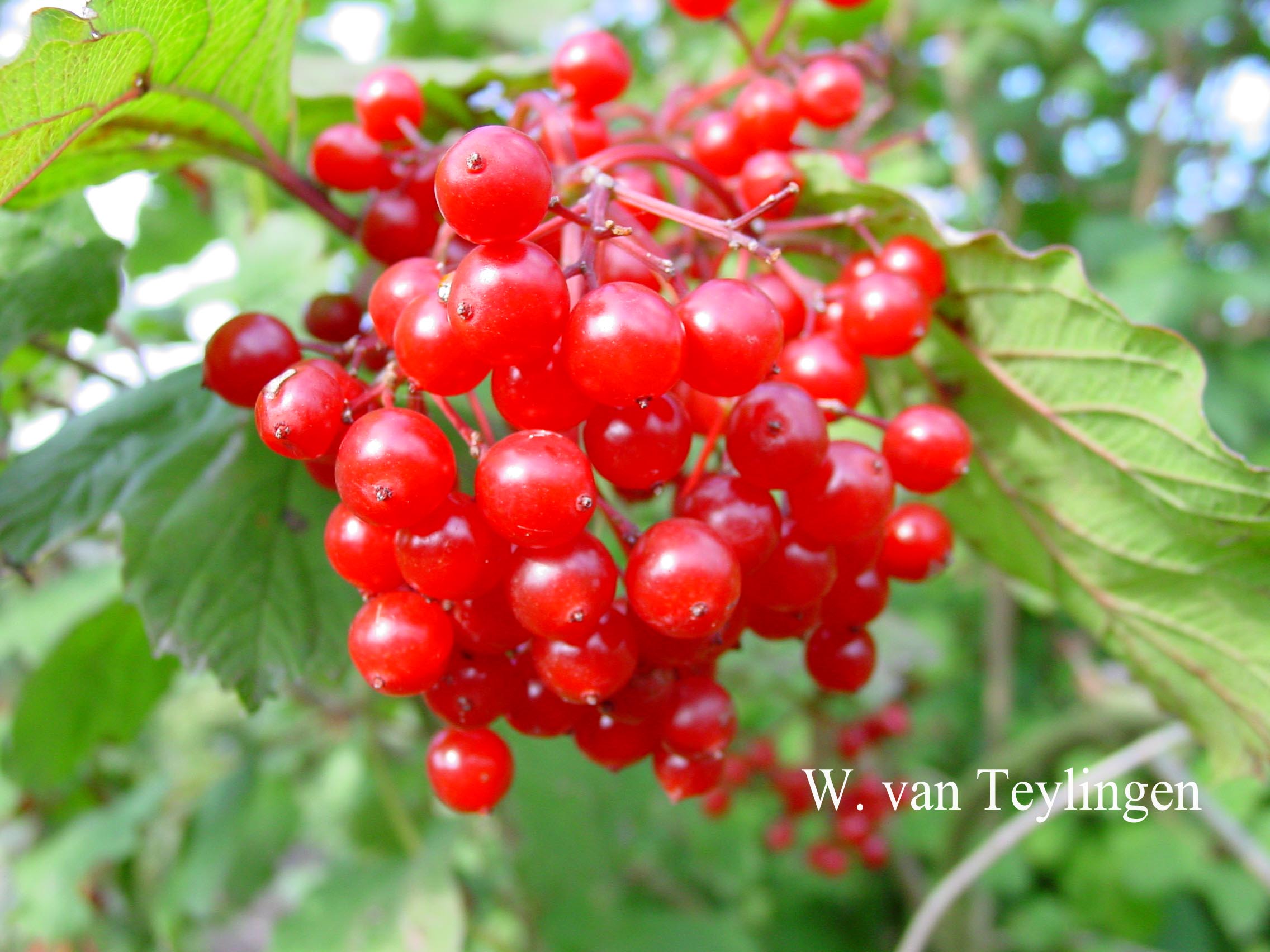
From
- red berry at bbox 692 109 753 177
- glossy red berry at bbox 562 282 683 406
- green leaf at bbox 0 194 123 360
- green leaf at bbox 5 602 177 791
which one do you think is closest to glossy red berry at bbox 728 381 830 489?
glossy red berry at bbox 562 282 683 406

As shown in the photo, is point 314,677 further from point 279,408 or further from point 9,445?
point 9,445

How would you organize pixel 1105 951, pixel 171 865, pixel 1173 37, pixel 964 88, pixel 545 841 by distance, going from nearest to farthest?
pixel 545 841
pixel 171 865
pixel 1105 951
pixel 964 88
pixel 1173 37

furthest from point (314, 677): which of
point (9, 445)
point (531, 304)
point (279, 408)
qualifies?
point (9, 445)

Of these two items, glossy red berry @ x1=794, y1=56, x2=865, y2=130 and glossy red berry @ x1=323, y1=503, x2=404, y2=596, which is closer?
glossy red berry @ x1=323, y1=503, x2=404, y2=596

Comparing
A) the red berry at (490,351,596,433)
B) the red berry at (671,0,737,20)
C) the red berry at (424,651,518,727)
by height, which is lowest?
the red berry at (424,651,518,727)

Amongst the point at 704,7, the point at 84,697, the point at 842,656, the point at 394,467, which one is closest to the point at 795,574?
the point at 842,656

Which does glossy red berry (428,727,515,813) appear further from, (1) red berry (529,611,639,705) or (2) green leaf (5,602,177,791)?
(2) green leaf (5,602,177,791)
